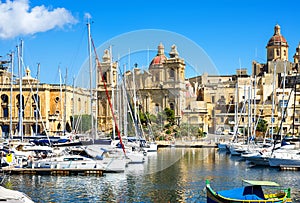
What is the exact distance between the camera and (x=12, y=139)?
45219mm

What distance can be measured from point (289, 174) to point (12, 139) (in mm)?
22968

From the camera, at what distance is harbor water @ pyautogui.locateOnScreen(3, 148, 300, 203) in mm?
24891

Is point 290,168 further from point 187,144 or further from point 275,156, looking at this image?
point 187,144

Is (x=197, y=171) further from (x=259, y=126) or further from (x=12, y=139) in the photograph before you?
(x=259, y=126)

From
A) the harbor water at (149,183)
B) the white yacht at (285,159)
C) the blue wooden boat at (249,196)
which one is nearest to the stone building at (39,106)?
the harbor water at (149,183)

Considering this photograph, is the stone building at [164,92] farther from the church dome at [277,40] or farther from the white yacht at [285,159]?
the white yacht at [285,159]

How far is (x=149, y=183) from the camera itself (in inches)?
1141

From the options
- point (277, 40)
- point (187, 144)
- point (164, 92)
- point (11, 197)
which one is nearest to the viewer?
point (11, 197)

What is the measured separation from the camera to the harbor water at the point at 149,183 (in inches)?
980

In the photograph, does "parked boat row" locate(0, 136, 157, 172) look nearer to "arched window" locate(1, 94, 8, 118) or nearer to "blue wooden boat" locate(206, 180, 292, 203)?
"blue wooden boat" locate(206, 180, 292, 203)

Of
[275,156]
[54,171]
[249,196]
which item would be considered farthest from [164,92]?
[249,196]

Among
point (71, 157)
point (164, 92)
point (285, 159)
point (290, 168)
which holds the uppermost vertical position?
point (164, 92)

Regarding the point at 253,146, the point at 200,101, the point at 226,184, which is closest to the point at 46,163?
the point at 226,184

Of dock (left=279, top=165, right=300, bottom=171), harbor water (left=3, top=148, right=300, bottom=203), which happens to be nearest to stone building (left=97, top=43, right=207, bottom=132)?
harbor water (left=3, top=148, right=300, bottom=203)
